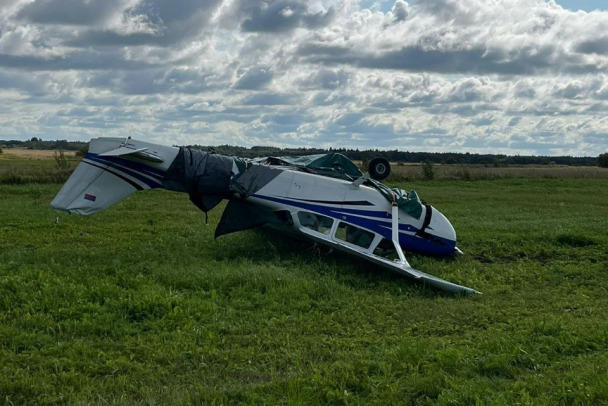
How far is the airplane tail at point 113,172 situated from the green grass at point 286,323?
1109 millimetres

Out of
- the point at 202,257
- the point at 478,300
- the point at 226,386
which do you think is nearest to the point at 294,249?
the point at 202,257

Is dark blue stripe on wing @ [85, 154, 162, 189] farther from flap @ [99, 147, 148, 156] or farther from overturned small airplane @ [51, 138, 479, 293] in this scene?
flap @ [99, 147, 148, 156]

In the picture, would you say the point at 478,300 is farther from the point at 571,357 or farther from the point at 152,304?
the point at 152,304

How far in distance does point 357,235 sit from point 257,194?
88.8 inches

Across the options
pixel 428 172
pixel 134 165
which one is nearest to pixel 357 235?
pixel 134 165

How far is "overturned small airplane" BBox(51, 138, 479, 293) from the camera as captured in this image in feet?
40.2

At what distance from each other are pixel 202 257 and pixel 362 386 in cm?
689

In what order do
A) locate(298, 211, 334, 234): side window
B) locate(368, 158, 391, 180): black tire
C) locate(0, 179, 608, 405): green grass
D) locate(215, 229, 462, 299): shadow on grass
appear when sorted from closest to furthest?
locate(0, 179, 608, 405): green grass → locate(215, 229, 462, 299): shadow on grass → locate(298, 211, 334, 234): side window → locate(368, 158, 391, 180): black tire

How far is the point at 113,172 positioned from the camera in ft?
40.6

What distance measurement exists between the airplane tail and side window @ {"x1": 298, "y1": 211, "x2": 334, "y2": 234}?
294cm

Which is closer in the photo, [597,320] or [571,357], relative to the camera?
[571,357]

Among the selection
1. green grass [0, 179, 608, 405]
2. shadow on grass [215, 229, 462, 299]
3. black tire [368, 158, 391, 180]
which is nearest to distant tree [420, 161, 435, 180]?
green grass [0, 179, 608, 405]

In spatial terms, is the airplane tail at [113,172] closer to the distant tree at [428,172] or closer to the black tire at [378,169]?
the black tire at [378,169]

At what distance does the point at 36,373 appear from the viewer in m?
6.00
